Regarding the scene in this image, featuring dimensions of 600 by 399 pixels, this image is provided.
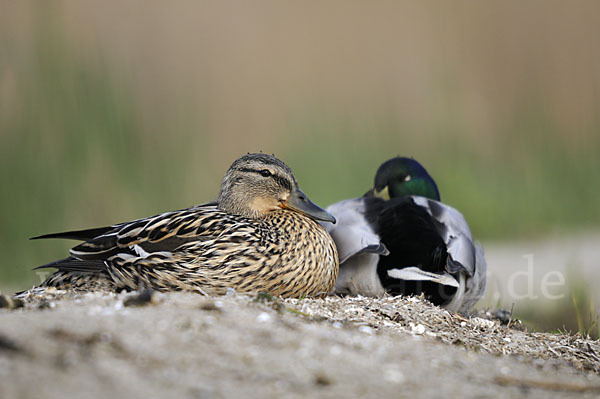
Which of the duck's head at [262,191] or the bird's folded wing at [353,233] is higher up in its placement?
the duck's head at [262,191]

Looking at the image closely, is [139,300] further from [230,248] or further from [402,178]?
[402,178]

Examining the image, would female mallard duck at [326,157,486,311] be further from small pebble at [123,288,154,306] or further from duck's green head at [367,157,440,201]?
small pebble at [123,288,154,306]

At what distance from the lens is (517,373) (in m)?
2.27

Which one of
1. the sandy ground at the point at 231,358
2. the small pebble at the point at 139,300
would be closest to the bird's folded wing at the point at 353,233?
the sandy ground at the point at 231,358

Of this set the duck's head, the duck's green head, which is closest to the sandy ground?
the duck's head

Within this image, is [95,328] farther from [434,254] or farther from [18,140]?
[18,140]

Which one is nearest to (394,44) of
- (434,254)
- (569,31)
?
(569,31)

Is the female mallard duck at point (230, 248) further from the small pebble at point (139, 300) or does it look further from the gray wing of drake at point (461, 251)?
the gray wing of drake at point (461, 251)

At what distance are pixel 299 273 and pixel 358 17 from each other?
19.8ft

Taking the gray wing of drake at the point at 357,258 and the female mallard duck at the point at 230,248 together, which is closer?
the female mallard duck at the point at 230,248

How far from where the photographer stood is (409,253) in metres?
3.83

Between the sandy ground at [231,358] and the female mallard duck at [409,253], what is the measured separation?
0.95m

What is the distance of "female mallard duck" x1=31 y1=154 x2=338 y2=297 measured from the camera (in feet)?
10.4

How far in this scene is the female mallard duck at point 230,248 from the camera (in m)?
3.18
